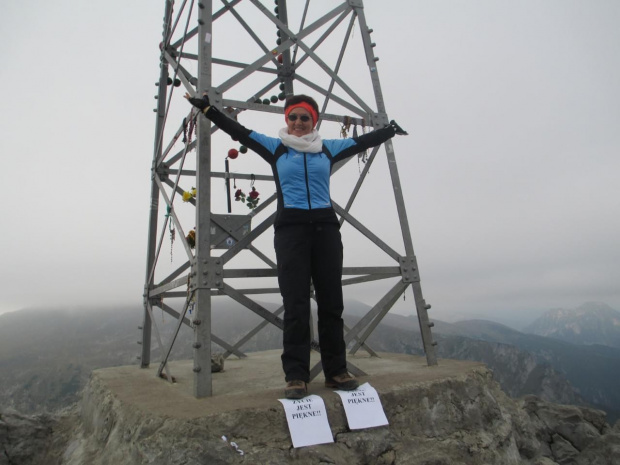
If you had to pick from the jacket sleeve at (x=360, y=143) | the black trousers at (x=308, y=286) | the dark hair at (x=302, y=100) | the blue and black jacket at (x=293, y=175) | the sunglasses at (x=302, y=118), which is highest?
the dark hair at (x=302, y=100)

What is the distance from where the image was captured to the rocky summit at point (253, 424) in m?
2.83

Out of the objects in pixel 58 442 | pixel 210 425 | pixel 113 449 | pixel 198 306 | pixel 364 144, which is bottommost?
pixel 58 442

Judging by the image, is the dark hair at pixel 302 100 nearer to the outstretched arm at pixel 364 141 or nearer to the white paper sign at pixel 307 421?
the outstretched arm at pixel 364 141

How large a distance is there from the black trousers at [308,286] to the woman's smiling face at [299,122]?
104 cm

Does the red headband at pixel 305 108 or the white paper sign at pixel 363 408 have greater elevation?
the red headband at pixel 305 108

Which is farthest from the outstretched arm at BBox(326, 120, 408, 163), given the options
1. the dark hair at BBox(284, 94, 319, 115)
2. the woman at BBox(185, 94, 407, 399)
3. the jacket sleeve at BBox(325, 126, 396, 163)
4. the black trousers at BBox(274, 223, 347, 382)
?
the black trousers at BBox(274, 223, 347, 382)

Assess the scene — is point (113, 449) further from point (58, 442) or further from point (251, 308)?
point (58, 442)

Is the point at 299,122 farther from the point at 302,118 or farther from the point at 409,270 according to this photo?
the point at 409,270

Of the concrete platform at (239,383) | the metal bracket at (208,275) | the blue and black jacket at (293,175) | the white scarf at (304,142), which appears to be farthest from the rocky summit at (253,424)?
the white scarf at (304,142)

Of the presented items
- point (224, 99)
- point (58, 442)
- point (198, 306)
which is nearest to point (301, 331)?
point (198, 306)

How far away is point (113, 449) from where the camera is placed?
3.27 meters

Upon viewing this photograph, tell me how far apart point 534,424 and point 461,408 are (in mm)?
10430

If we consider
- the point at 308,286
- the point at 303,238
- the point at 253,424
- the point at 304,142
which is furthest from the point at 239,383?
the point at 304,142

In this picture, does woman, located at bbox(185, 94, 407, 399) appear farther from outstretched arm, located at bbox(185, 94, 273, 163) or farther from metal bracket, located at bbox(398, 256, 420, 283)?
metal bracket, located at bbox(398, 256, 420, 283)
